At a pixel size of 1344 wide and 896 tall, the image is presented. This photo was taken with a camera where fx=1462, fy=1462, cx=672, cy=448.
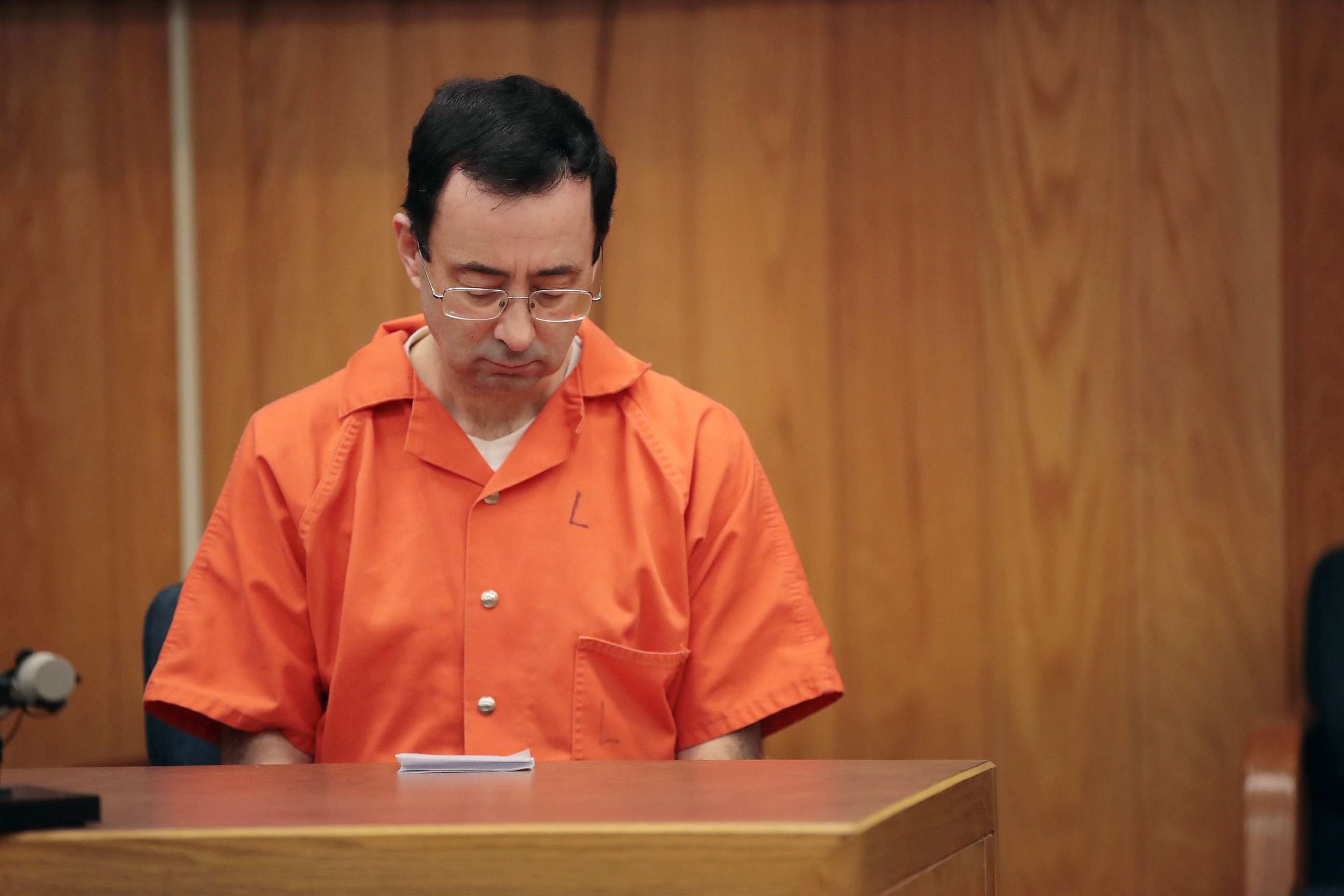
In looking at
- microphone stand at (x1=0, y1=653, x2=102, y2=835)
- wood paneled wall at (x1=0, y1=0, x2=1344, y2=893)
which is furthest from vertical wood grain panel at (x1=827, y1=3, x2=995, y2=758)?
microphone stand at (x1=0, y1=653, x2=102, y2=835)

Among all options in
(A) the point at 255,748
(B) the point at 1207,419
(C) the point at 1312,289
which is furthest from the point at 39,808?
(C) the point at 1312,289

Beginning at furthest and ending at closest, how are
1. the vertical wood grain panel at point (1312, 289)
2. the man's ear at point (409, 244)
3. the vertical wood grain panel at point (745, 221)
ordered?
→ the vertical wood grain panel at point (745, 221) → the vertical wood grain panel at point (1312, 289) → the man's ear at point (409, 244)

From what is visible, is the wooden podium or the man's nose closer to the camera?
the wooden podium

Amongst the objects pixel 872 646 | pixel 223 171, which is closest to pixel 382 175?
pixel 223 171

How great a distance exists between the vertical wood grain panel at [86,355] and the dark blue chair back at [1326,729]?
2.08m

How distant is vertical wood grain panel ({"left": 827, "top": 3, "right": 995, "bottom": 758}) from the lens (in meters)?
2.67

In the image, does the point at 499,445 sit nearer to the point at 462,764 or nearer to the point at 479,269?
the point at 479,269

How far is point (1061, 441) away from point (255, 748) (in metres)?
1.56

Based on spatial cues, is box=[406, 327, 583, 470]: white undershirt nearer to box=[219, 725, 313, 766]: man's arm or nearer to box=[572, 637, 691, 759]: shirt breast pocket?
box=[572, 637, 691, 759]: shirt breast pocket

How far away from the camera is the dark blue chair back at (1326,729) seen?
233cm

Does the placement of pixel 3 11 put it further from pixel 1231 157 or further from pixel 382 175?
pixel 1231 157

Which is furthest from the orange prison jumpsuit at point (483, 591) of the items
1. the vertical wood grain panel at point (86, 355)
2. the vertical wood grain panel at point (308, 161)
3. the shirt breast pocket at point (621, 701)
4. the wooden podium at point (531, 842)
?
the vertical wood grain panel at point (86, 355)

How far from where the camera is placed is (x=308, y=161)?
281 cm

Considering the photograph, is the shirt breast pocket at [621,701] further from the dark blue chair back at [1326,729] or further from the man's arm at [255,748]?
the dark blue chair back at [1326,729]
